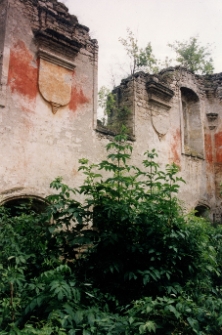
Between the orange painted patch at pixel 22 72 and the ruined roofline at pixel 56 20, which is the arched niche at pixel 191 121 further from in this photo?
the orange painted patch at pixel 22 72

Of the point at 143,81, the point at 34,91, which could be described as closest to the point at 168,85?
the point at 143,81

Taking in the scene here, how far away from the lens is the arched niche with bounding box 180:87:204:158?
38.4ft

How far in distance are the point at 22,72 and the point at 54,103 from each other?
91 cm

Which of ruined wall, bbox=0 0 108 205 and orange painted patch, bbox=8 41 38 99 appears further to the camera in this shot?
orange painted patch, bbox=8 41 38 99

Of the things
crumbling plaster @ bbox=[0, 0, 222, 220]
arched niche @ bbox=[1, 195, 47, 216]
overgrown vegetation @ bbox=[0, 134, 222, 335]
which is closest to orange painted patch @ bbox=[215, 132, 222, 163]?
crumbling plaster @ bbox=[0, 0, 222, 220]

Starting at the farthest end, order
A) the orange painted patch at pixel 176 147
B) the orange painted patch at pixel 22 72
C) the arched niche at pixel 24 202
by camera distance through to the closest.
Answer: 1. the orange painted patch at pixel 176 147
2. the orange painted patch at pixel 22 72
3. the arched niche at pixel 24 202

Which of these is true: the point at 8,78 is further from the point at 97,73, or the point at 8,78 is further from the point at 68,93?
the point at 97,73

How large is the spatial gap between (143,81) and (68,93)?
319cm

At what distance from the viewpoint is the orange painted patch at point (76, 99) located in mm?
7441

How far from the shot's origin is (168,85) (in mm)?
10773

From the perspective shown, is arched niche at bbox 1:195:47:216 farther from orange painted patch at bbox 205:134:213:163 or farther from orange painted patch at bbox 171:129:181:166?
orange painted patch at bbox 205:134:213:163

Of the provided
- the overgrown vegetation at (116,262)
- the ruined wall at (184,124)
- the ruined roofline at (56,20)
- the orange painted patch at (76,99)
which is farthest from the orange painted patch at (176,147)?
the overgrown vegetation at (116,262)

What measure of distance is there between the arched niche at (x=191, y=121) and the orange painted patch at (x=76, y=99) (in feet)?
16.7

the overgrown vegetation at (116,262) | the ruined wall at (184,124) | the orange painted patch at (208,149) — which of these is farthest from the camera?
the orange painted patch at (208,149)
